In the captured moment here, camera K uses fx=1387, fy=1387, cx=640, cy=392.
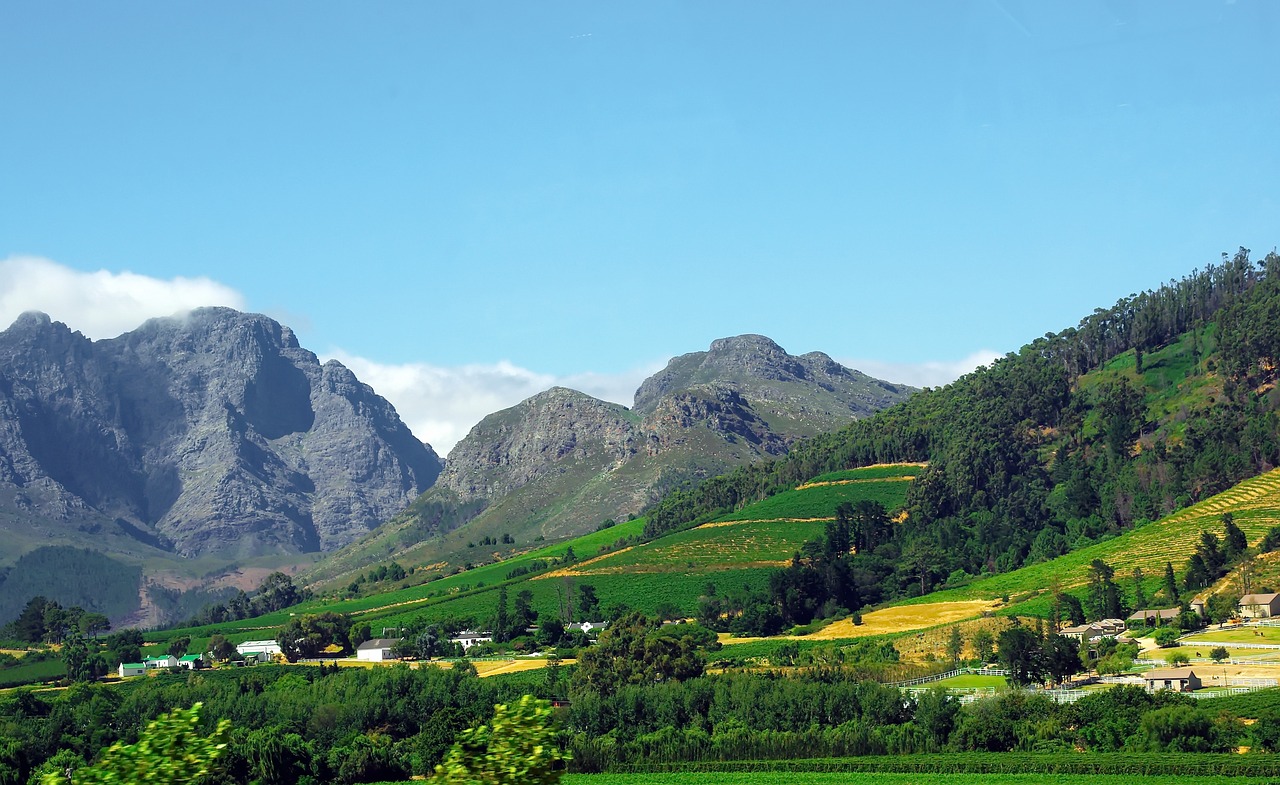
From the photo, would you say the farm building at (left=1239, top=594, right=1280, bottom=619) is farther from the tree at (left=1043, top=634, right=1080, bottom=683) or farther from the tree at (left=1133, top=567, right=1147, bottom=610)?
the tree at (left=1043, top=634, right=1080, bottom=683)

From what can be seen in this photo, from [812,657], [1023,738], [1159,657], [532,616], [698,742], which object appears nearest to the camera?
[1023,738]

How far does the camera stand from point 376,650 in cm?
16388

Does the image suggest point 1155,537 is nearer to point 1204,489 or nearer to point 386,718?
point 1204,489

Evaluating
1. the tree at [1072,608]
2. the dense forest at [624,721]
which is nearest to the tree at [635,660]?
the dense forest at [624,721]

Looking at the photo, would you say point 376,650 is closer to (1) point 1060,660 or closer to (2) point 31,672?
(2) point 31,672

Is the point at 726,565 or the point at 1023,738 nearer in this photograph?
the point at 1023,738

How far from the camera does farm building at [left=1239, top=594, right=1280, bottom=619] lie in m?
123

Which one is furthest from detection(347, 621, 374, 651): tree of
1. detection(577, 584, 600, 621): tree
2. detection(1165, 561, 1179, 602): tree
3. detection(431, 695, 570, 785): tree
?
detection(431, 695, 570, 785): tree

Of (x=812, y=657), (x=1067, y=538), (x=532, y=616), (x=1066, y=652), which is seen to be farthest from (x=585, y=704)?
(x=1067, y=538)

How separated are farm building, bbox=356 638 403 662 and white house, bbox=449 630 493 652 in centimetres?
733

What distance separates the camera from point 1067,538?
18525cm

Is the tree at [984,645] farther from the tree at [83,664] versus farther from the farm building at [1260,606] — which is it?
the tree at [83,664]

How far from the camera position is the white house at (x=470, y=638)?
16688 centimetres

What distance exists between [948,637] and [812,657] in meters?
14.6
